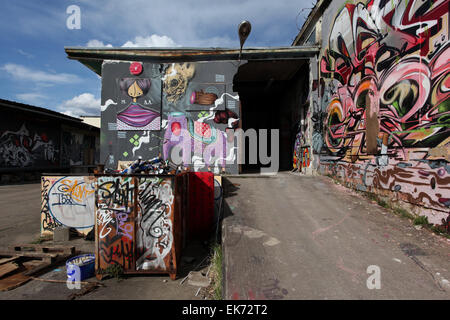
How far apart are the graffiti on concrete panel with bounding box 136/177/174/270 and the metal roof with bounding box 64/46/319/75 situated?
21.4 feet

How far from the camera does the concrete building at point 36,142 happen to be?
13.3 m

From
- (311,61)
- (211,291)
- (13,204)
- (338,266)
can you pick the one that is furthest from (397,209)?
(13,204)

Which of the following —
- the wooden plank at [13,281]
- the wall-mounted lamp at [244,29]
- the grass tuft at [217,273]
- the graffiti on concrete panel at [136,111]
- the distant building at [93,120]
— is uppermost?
the distant building at [93,120]

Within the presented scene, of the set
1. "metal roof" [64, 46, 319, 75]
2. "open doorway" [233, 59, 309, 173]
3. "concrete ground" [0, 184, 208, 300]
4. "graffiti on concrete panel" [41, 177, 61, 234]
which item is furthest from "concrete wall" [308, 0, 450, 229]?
"graffiti on concrete panel" [41, 177, 61, 234]

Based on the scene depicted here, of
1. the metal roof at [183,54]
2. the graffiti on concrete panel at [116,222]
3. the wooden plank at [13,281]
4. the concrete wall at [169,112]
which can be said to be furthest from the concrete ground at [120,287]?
the metal roof at [183,54]

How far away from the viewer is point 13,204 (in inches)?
324

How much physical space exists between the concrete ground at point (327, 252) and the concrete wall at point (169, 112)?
3.60 metres

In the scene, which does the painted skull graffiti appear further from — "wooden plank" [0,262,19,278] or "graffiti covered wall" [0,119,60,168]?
"graffiti covered wall" [0,119,60,168]

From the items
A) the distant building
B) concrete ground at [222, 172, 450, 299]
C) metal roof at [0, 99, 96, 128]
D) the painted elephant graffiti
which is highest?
the distant building

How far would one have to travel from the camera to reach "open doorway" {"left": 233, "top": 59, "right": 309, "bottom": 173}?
9750 millimetres

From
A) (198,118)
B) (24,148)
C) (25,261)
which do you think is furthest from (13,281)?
(24,148)

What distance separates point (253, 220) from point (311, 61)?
7152mm

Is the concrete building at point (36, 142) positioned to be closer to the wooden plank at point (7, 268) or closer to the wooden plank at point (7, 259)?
the wooden plank at point (7, 259)
